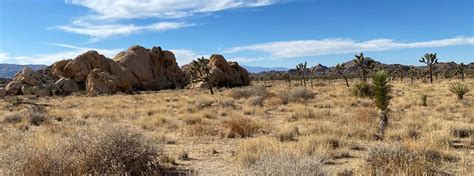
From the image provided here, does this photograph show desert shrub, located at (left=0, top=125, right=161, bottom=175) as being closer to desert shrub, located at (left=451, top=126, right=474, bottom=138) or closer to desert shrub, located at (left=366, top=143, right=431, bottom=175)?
desert shrub, located at (left=366, top=143, right=431, bottom=175)

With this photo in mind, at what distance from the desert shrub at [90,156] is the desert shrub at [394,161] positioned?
12.5ft

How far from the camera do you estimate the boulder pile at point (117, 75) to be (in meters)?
52.4

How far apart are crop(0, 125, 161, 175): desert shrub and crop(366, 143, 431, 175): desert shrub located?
3796 mm

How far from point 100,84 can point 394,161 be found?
4757 centimetres

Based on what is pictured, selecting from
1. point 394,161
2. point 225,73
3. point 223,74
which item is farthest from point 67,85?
point 394,161

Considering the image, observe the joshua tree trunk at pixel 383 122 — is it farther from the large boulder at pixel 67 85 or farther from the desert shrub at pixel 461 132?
the large boulder at pixel 67 85

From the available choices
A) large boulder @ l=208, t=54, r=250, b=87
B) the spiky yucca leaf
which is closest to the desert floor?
the spiky yucca leaf

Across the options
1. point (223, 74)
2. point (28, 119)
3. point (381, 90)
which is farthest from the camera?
point (223, 74)

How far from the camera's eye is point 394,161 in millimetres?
7410

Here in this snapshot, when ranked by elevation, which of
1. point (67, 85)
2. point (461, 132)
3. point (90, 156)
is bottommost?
point (461, 132)

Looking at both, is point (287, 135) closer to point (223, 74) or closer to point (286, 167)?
point (286, 167)

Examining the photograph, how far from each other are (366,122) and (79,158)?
977 cm

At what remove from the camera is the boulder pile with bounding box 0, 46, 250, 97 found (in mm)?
52438

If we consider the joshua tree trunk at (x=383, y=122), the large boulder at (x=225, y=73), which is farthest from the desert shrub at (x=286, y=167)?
the large boulder at (x=225, y=73)
